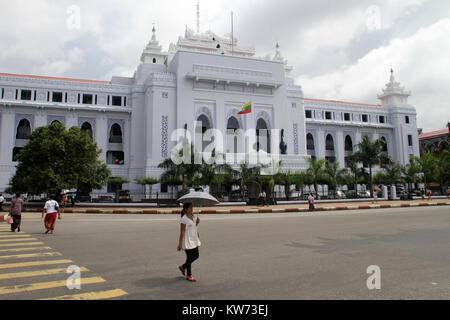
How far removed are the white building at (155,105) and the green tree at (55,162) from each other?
31.9 feet

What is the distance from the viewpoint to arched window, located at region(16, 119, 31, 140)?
37419mm

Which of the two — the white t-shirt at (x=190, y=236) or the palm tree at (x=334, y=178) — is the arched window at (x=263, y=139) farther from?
the white t-shirt at (x=190, y=236)

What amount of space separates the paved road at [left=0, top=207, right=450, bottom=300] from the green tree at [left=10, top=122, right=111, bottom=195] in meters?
14.7

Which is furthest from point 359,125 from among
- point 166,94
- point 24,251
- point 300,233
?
point 24,251

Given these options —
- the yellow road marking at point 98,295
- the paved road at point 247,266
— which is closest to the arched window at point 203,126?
the paved road at point 247,266

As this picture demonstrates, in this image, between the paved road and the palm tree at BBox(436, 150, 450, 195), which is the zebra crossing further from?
the palm tree at BBox(436, 150, 450, 195)

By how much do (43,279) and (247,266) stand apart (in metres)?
3.23

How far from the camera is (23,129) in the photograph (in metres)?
37.8

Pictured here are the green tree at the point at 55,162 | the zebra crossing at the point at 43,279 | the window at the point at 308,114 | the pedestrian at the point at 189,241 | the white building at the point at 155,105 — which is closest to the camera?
the zebra crossing at the point at 43,279

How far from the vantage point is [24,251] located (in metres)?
7.48

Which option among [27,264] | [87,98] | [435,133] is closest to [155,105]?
[87,98]

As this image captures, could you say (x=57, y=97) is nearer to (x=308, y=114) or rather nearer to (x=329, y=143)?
(x=308, y=114)

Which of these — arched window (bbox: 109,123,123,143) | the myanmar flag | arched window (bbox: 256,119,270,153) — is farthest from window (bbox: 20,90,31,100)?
arched window (bbox: 256,119,270,153)

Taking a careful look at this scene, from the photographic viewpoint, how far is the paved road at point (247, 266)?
4434 mm
